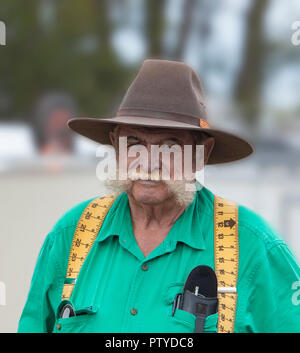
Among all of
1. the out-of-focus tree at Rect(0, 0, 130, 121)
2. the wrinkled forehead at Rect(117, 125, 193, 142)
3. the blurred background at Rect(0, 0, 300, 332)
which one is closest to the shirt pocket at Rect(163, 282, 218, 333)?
the wrinkled forehead at Rect(117, 125, 193, 142)

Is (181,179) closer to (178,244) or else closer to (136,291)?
(178,244)

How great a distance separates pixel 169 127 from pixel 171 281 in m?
0.48

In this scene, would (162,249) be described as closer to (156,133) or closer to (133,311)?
(133,311)

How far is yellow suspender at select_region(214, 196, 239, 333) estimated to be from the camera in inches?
78.2

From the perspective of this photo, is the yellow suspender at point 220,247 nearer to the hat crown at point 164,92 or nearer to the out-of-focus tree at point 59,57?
the hat crown at point 164,92

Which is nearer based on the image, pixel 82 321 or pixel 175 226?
pixel 82 321

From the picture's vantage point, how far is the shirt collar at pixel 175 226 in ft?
6.86

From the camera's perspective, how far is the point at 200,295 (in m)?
2.00

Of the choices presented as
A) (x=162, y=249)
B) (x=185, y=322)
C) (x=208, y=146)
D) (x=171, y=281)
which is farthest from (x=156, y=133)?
(x=185, y=322)

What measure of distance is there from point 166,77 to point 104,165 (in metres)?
0.46

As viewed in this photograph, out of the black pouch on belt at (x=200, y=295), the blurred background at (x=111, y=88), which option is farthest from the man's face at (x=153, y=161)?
the blurred background at (x=111, y=88)

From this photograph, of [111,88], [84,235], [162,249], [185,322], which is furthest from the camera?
[111,88]

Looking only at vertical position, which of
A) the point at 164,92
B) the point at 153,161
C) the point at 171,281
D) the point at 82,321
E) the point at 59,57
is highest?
the point at 59,57

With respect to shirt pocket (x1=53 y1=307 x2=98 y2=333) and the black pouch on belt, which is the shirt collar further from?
shirt pocket (x1=53 y1=307 x2=98 y2=333)
